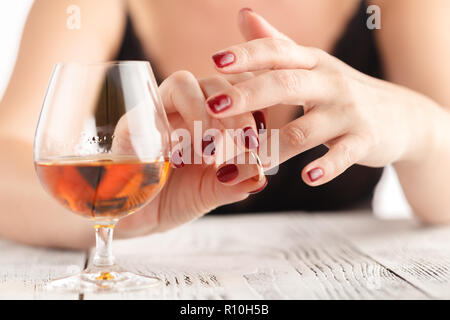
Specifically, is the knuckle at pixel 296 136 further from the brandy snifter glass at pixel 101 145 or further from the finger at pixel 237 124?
the brandy snifter glass at pixel 101 145

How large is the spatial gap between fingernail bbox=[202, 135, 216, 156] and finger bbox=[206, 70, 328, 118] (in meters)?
0.07

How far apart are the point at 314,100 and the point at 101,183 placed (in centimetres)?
38

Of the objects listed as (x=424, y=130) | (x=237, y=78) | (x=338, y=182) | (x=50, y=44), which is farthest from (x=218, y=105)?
(x=338, y=182)

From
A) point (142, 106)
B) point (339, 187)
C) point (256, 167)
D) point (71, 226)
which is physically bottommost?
point (339, 187)

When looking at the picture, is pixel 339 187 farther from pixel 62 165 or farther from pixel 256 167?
pixel 62 165

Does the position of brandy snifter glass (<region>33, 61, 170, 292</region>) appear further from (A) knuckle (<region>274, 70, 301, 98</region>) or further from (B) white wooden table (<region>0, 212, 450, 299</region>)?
(A) knuckle (<region>274, 70, 301, 98</region>)

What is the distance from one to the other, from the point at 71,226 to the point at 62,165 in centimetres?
36

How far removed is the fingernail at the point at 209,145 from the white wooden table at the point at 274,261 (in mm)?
160

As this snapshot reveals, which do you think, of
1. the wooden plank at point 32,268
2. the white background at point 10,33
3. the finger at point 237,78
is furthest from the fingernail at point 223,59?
the white background at point 10,33

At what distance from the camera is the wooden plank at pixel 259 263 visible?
0.67 metres

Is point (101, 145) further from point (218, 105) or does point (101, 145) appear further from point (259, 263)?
point (259, 263)

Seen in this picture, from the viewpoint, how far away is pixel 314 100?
0.92m
